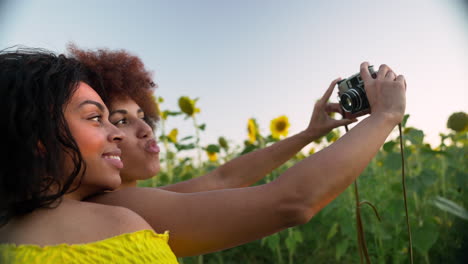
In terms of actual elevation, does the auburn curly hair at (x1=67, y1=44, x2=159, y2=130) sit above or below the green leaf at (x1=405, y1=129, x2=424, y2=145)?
above

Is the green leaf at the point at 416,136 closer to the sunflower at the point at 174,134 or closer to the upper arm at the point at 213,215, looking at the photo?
the upper arm at the point at 213,215

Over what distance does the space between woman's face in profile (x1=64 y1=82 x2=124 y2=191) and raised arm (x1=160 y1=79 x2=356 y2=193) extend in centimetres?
50

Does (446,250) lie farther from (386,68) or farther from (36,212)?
(36,212)

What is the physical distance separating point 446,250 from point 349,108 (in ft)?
4.43

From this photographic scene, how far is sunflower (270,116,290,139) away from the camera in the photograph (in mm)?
2676

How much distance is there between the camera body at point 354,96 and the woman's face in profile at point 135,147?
1.60 ft

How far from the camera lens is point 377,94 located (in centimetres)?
90

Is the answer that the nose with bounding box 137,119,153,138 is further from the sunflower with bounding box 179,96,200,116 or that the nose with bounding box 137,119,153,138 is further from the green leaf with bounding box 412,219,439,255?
the sunflower with bounding box 179,96,200,116

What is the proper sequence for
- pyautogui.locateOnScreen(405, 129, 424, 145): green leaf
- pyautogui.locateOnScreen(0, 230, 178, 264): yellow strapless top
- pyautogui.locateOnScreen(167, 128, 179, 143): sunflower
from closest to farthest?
pyautogui.locateOnScreen(0, 230, 178, 264): yellow strapless top < pyautogui.locateOnScreen(405, 129, 424, 145): green leaf < pyautogui.locateOnScreen(167, 128, 179, 143): sunflower

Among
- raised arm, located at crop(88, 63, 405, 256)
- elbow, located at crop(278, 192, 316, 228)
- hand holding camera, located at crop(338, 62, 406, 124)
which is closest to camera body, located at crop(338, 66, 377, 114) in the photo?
hand holding camera, located at crop(338, 62, 406, 124)

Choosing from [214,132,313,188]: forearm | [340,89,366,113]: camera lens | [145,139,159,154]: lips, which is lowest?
[214,132,313,188]: forearm

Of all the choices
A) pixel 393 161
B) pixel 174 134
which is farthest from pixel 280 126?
pixel 393 161

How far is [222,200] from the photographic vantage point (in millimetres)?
812

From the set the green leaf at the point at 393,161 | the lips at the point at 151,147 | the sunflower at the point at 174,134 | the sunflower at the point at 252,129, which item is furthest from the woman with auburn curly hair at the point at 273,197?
the sunflower at the point at 174,134
